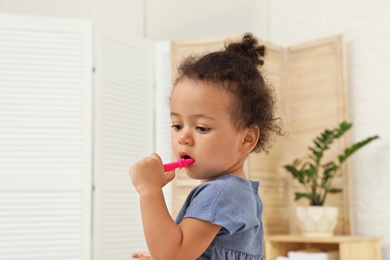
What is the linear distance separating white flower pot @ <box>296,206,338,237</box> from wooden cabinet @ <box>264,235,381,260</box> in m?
0.07

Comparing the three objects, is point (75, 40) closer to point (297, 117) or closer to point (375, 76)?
point (297, 117)

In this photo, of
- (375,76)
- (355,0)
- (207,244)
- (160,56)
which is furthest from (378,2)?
(207,244)

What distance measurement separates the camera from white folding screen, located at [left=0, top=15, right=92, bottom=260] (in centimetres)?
335

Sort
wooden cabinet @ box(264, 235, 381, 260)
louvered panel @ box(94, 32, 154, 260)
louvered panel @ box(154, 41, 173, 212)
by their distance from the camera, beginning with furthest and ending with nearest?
louvered panel @ box(154, 41, 173, 212) < louvered panel @ box(94, 32, 154, 260) < wooden cabinet @ box(264, 235, 381, 260)

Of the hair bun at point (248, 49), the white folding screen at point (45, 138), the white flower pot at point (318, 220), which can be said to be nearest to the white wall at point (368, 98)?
the white flower pot at point (318, 220)

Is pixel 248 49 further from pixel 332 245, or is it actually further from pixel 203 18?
pixel 203 18

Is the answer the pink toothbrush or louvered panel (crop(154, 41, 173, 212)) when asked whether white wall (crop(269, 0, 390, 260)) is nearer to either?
louvered panel (crop(154, 41, 173, 212))

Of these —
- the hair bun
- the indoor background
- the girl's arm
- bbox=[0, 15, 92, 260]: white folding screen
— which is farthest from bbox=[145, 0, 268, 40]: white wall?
the girl's arm

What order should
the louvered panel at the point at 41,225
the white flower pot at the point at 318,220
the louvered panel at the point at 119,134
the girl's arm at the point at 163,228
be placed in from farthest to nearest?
1. the louvered panel at the point at 119,134
2. the white flower pot at the point at 318,220
3. the louvered panel at the point at 41,225
4. the girl's arm at the point at 163,228

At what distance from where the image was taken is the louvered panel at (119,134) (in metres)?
3.53

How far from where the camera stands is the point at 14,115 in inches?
134

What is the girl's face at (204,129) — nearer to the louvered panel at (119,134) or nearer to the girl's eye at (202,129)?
the girl's eye at (202,129)

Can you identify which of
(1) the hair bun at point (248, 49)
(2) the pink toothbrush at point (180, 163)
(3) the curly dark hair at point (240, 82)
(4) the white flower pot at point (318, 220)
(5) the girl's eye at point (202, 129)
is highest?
(1) the hair bun at point (248, 49)

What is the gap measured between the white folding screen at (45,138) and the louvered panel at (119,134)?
3.1 inches
